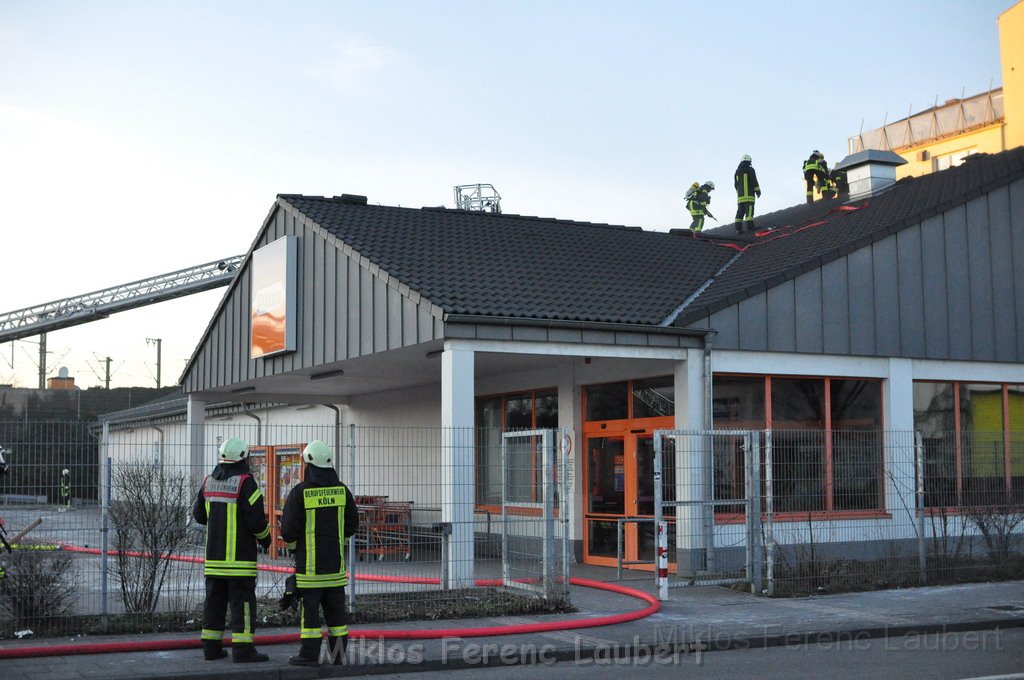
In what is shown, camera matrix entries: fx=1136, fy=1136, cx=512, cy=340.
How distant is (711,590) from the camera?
1497 cm

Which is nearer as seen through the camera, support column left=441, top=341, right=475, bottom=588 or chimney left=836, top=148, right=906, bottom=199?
support column left=441, top=341, right=475, bottom=588

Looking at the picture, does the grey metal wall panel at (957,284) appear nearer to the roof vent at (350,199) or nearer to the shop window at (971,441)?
the shop window at (971,441)

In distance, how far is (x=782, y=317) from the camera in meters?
17.0

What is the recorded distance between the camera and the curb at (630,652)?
9438 millimetres

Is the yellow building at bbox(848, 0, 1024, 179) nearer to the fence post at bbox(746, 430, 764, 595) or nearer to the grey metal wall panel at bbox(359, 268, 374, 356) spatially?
the fence post at bbox(746, 430, 764, 595)

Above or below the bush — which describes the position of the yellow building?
above

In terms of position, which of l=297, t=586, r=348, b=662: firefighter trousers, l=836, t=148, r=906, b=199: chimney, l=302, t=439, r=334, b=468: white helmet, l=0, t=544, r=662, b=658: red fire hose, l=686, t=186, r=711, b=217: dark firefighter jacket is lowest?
l=0, t=544, r=662, b=658: red fire hose

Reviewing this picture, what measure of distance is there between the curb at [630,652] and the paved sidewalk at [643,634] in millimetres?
10

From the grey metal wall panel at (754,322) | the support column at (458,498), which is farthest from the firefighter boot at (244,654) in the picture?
the grey metal wall panel at (754,322)

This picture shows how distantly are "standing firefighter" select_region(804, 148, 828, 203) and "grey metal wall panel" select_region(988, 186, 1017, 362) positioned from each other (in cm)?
996

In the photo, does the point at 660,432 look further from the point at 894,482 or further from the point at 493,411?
the point at 493,411

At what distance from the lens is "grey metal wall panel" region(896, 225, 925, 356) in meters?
18.1

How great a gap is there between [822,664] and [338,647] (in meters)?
4.27

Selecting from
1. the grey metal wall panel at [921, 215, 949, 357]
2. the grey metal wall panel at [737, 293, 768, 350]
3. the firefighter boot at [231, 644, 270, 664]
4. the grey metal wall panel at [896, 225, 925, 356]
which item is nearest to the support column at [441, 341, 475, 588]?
the firefighter boot at [231, 644, 270, 664]
